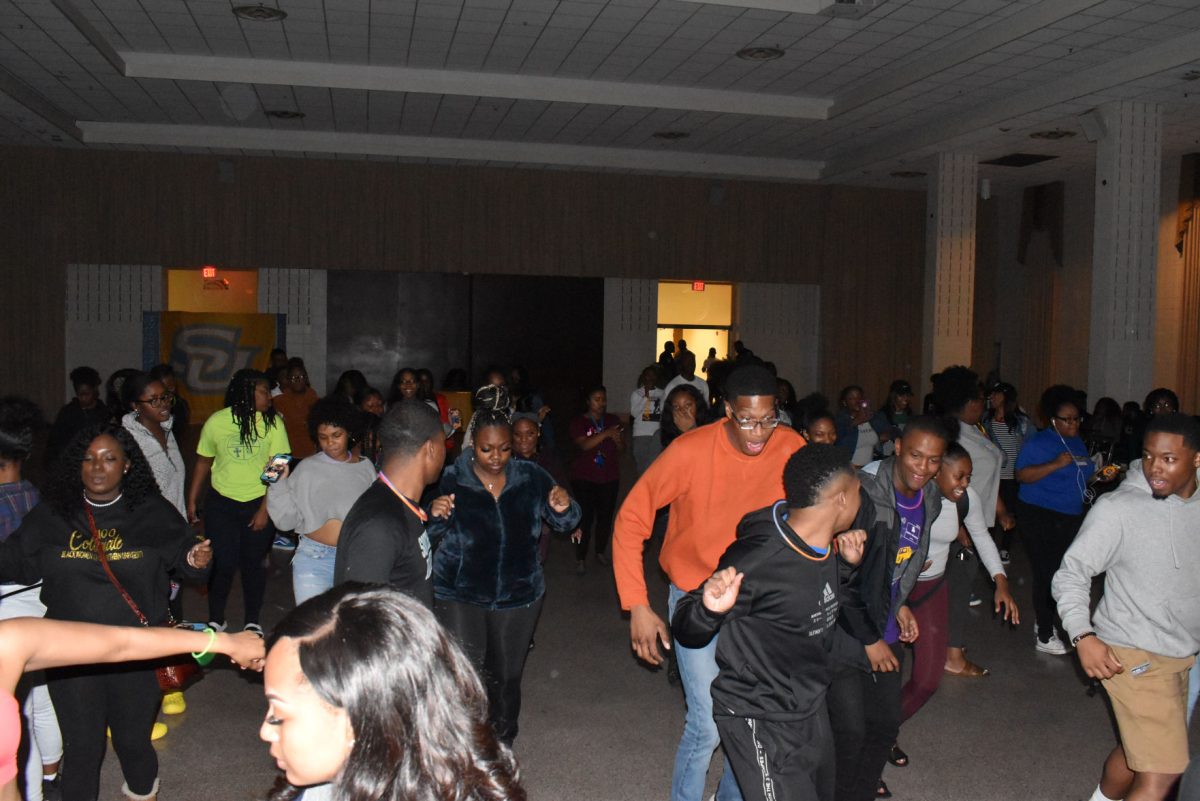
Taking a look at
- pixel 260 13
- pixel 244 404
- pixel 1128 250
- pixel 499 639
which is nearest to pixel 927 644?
pixel 499 639

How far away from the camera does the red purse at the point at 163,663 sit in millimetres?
3557

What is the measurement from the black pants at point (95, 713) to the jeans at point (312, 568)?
1145 millimetres

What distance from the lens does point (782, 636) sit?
3.13 meters

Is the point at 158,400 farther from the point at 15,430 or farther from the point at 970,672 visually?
the point at 970,672

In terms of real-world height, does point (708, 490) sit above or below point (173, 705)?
above

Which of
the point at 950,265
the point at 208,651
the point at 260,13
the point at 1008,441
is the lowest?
the point at 208,651

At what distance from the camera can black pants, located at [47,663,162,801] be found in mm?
3439

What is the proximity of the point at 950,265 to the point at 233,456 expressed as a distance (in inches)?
512

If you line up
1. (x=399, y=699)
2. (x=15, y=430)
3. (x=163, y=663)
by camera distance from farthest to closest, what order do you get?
(x=15, y=430)
(x=163, y=663)
(x=399, y=699)

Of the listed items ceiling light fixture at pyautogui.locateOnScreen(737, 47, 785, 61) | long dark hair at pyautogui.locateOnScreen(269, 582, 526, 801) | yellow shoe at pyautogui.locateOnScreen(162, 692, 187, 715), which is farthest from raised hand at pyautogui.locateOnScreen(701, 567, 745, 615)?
ceiling light fixture at pyautogui.locateOnScreen(737, 47, 785, 61)

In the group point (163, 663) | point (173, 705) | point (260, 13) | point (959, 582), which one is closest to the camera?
point (163, 663)

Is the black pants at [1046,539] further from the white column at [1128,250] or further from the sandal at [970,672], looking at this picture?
the white column at [1128,250]

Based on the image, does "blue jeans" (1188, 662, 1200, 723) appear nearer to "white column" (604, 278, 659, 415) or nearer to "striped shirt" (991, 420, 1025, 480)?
"striped shirt" (991, 420, 1025, 480)

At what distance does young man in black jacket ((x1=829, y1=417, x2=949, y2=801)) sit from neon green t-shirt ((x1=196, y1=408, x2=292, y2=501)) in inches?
144
